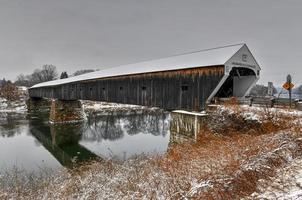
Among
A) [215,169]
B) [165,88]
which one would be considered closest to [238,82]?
[165,88]

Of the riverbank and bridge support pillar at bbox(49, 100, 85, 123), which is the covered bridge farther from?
bridge support pillar at bbox(49, 100, 85, 123)

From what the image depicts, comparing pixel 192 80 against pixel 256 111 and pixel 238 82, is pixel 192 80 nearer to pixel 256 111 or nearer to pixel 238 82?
pixel 238 82

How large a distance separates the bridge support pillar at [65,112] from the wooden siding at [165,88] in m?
11.7

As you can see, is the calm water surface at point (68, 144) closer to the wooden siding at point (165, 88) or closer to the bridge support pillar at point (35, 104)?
the wooden siding at point (165, 88)

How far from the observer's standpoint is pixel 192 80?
1242cm

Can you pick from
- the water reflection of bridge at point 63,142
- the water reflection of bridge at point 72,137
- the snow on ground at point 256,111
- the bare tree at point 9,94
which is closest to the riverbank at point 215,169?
the snow on ground at point 256,111

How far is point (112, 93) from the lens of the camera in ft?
63.1

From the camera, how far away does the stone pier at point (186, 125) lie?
10.5m

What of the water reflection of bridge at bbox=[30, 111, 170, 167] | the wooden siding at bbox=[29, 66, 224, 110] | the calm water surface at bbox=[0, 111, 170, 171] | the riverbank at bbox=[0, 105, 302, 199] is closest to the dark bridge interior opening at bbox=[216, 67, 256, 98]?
the wooden siding at bbox=[29, 66, 224, 110]

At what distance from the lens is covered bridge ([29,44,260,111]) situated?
1148 centimetres

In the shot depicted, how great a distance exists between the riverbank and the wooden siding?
2.00m

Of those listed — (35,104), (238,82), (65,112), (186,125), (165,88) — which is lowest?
(65,112)

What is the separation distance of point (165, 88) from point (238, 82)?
4298 millimetres

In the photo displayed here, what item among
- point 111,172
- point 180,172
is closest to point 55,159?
point 111,172
